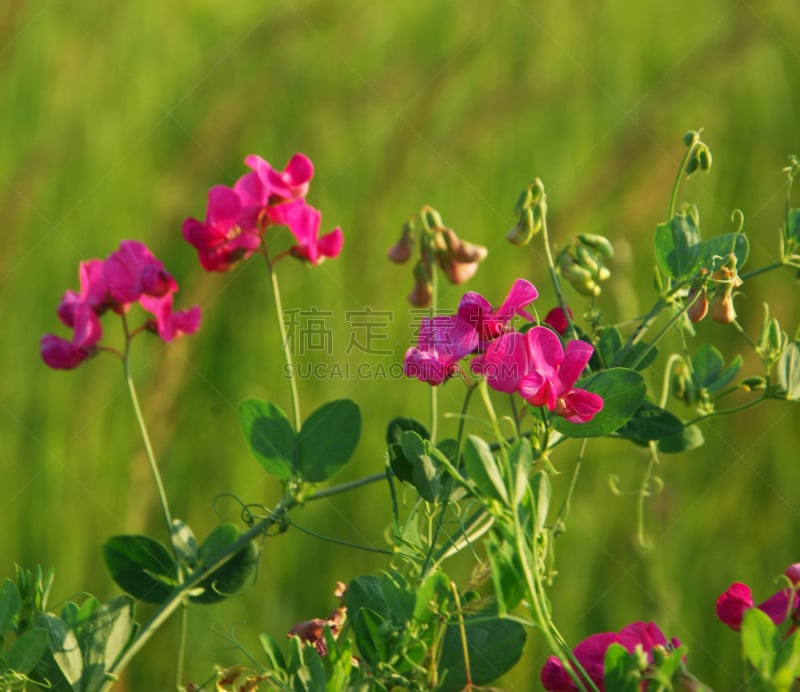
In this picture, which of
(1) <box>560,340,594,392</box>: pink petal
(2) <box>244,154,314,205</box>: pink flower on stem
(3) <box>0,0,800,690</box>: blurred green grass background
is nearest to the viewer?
(1) <box>560,340,594,392</box>: pink petal

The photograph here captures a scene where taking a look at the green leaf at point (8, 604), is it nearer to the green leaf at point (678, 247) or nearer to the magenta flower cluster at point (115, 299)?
the magenta flower cluster at point (115, 299)

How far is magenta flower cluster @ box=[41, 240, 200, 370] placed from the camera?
68 centimetres

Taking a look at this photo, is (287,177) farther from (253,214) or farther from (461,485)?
(461,485)

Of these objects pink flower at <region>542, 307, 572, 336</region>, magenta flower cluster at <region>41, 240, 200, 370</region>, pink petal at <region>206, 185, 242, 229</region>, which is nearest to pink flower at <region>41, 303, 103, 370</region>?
magenta flower cluster at <region>41, 240, 200, 370</region>

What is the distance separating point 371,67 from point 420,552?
1.62 meters

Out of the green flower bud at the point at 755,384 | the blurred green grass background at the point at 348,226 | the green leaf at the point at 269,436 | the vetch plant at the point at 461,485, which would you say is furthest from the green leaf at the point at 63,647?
the blurred green grass background at the point at 348,226

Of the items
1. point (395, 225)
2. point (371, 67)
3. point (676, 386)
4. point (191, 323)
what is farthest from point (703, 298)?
point (371, 67)

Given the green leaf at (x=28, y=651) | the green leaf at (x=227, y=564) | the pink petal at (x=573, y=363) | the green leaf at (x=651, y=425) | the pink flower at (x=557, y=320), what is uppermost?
the pink flower at (x=557, y=320)

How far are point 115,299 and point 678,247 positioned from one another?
0.36 meters

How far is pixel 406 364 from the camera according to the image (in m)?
0.51

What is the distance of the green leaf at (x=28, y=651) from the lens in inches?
18.2

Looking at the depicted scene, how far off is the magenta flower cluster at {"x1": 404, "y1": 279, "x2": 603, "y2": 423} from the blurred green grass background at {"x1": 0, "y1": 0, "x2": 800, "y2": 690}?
0.71 metres

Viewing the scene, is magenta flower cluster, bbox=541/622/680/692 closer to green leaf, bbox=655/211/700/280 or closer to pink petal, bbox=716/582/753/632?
pink petal, bbox=716/582/753/632

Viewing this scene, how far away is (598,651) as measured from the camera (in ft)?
1.52
